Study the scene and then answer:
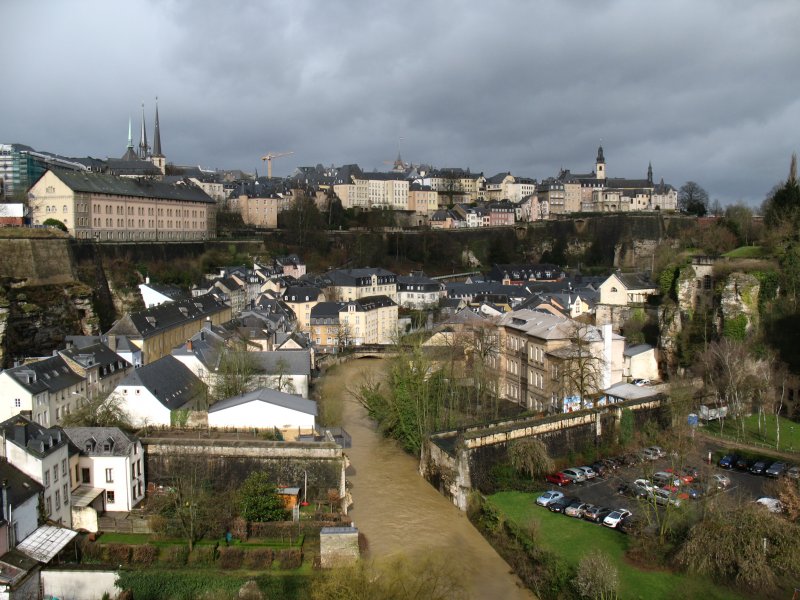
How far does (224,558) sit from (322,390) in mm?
19125

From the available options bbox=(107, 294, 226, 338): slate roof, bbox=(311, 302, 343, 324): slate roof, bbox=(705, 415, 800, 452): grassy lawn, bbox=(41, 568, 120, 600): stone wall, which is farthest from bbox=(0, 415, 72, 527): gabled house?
bbox=(311, 302, 343, 324): slate roof

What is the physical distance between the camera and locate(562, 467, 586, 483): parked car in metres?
21.8

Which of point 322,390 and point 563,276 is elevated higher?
point 563,276

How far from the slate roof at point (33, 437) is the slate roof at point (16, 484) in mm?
555

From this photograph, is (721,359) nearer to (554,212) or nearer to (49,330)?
(49,330)

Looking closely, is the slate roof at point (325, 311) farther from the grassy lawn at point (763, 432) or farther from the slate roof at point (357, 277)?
the grassy lawn at point (763, 432)

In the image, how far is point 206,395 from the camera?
→ 2827cm

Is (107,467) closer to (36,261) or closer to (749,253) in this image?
(36,261)

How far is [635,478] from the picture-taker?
71.6ft

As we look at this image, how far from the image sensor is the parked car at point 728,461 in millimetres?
22172

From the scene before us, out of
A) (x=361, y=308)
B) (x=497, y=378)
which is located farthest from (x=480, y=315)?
(x=497, y=378)

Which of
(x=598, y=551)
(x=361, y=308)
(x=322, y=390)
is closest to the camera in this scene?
(x=598, y=551)

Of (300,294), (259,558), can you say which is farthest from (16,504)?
(300,294)

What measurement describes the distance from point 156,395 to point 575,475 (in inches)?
564
